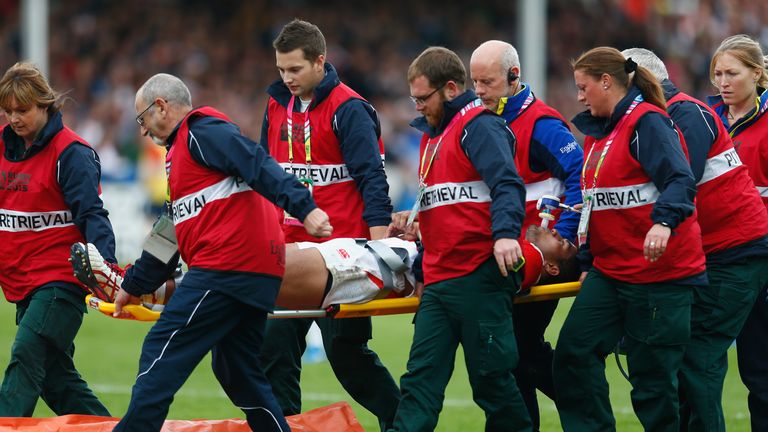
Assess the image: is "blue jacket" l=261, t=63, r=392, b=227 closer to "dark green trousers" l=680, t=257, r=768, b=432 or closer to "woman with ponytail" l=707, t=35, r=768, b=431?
"dark green trousers" l=680, t=257, r=768, b=432

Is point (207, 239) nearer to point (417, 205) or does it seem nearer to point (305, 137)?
point (417, 205)

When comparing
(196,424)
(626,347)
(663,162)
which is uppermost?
(663,162)

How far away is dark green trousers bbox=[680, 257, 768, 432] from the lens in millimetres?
6918

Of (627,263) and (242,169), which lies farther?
(627,263)

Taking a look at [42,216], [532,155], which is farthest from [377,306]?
[42,216]

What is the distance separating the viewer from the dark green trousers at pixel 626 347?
6602 mm

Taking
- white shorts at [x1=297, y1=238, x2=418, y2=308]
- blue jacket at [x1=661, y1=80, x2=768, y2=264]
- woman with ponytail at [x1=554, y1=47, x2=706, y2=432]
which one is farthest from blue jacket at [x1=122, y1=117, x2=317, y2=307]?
blue jacket at [x1=661, y1=80, x2=768, y2=264]

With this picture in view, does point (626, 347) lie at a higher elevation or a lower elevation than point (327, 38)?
lower

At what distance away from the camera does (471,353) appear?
6.60 meters

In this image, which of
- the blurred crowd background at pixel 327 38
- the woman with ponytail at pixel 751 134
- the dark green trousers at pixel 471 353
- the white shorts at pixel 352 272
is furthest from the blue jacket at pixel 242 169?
the blurred crowd background at pixel 327 38

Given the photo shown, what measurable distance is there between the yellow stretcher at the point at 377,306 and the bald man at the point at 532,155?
361mm

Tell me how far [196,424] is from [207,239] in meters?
1.67

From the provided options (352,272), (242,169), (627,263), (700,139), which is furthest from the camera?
(352,272)

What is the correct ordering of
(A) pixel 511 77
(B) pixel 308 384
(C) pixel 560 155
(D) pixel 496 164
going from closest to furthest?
(D) pixel 496 164 < (C) pixel 560 155 < (A) pixel 511 77 < (B) pixel 308 384
